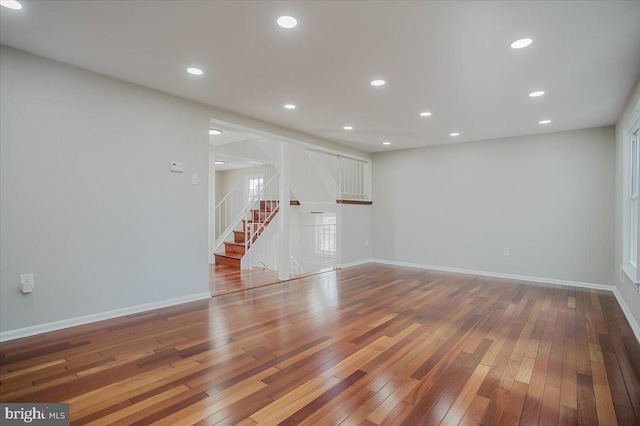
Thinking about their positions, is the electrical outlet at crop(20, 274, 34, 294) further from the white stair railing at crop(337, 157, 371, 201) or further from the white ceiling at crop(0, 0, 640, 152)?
the white stair railing at crop(337, 157, 371, 201)

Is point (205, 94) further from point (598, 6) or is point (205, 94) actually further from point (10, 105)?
point (598, 6)

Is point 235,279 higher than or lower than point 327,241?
lower

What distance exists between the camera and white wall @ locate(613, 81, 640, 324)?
317 centimetres

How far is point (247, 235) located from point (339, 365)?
14.8ft

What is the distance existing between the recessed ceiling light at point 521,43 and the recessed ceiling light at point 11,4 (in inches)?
133

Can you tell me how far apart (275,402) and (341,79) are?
2767 mm

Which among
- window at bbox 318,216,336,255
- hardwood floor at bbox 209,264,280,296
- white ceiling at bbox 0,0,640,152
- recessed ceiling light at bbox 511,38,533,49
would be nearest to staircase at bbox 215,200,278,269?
hardwood floor at bbox 209,264,280,296

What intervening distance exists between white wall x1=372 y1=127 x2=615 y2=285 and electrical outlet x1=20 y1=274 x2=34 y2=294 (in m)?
5.67

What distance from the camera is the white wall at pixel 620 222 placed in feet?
10.4

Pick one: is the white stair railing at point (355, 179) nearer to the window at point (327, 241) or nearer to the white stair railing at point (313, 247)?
the window at point (327, 241)

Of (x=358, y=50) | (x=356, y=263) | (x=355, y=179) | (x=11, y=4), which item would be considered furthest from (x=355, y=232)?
(x=11, y=4)

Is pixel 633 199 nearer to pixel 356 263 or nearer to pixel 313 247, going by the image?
pixel 356 263

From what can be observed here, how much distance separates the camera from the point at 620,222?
13.5ft

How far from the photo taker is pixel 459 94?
11.7ft
